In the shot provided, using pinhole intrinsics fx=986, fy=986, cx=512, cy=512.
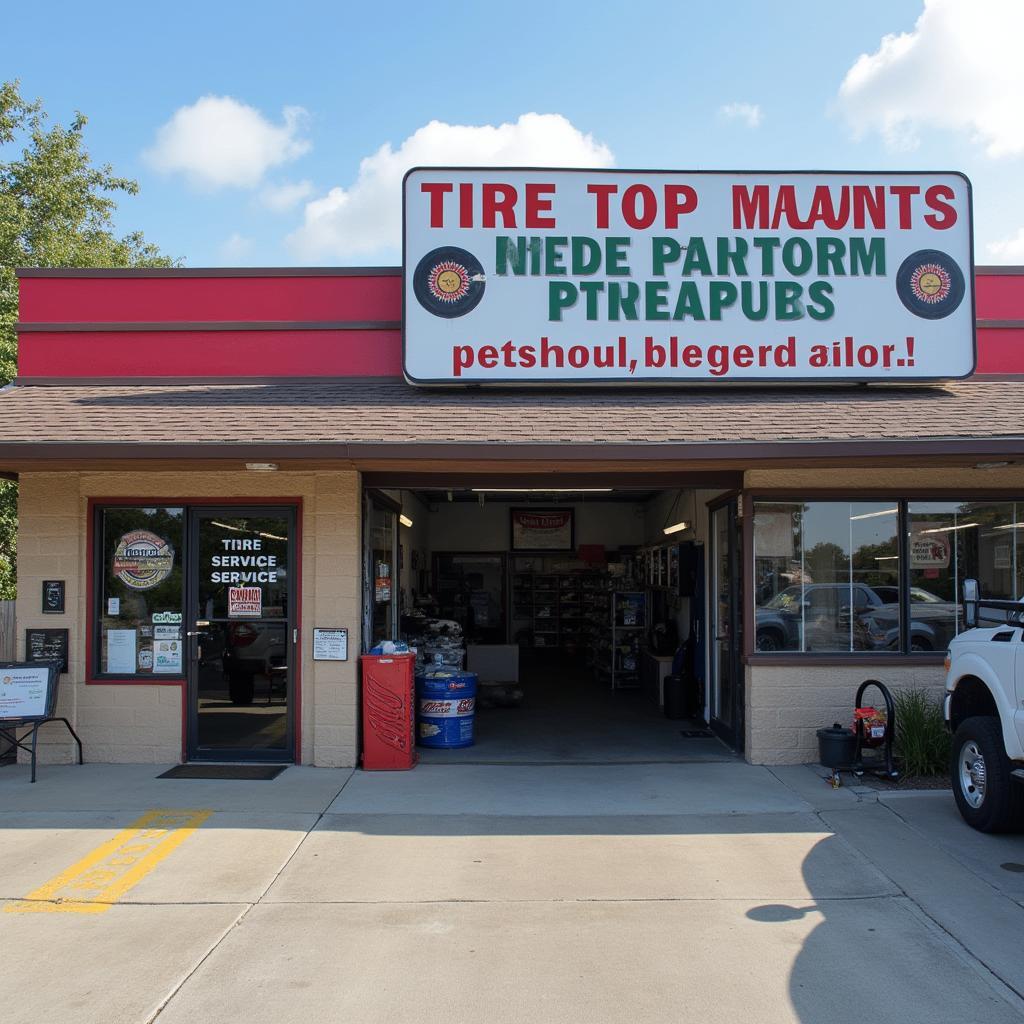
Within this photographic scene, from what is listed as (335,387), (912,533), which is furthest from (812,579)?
(335,387)

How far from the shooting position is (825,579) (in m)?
9.73

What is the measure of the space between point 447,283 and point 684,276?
8.27ft

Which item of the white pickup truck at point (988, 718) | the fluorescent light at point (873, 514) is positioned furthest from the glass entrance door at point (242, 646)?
the white pickup truck at point (988, 718)

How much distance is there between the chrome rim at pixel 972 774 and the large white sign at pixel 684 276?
4.36 meters

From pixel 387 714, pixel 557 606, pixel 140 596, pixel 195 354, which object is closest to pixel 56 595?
pixel 140 596

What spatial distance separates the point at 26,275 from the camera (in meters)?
11.0

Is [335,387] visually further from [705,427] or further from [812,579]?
[812,579]

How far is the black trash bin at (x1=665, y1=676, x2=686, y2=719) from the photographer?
40.8ft

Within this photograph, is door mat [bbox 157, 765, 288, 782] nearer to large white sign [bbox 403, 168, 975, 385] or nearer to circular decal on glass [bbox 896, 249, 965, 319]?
large white sign [bbox 403, 168, 975, 385]

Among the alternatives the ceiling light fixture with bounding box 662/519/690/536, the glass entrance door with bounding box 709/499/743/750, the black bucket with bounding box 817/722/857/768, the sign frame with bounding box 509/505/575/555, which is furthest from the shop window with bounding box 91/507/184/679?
the sign frame with bounding box 509/505/575/555

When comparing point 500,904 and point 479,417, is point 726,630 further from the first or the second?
point 500,904

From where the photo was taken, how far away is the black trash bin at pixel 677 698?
1244 cm

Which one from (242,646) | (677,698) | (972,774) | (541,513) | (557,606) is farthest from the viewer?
(557,606)

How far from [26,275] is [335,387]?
12.4 feet
